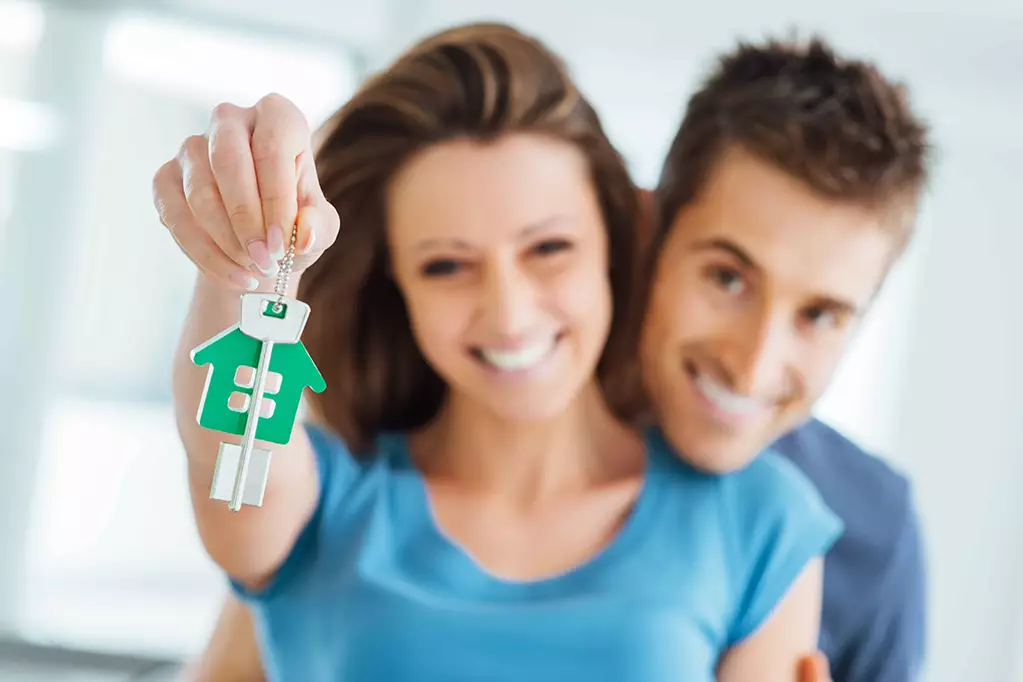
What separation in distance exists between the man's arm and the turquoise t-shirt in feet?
0.35

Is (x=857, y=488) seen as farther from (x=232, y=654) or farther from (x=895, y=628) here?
(x=232, y=654)

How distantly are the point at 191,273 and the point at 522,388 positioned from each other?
0.44 metres

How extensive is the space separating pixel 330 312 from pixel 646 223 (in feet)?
0.70

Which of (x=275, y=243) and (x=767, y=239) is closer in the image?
(x=275, y=243)

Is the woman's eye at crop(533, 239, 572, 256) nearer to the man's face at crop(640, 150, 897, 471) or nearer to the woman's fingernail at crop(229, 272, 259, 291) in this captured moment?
the man's face at crop(640, 150, 897, 471)

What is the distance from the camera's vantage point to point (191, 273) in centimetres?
95

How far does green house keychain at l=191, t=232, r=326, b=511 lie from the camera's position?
0.37 meters

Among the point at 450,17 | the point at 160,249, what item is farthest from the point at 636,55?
the point at 160,249

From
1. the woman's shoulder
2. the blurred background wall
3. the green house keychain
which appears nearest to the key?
the green house keychain

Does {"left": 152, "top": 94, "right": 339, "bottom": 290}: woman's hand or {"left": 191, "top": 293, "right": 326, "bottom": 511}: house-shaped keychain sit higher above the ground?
{"left": 152, "top": 94, "right": 339, "bottom": 290}: woman's hand

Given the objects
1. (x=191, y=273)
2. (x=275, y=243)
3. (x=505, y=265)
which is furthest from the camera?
(x=191, y=273)

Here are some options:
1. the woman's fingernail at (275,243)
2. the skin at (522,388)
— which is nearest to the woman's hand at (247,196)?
the woman's fingernail at (275,243)

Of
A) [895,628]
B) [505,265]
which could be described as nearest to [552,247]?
[505,265]

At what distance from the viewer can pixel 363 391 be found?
0.73 meters
